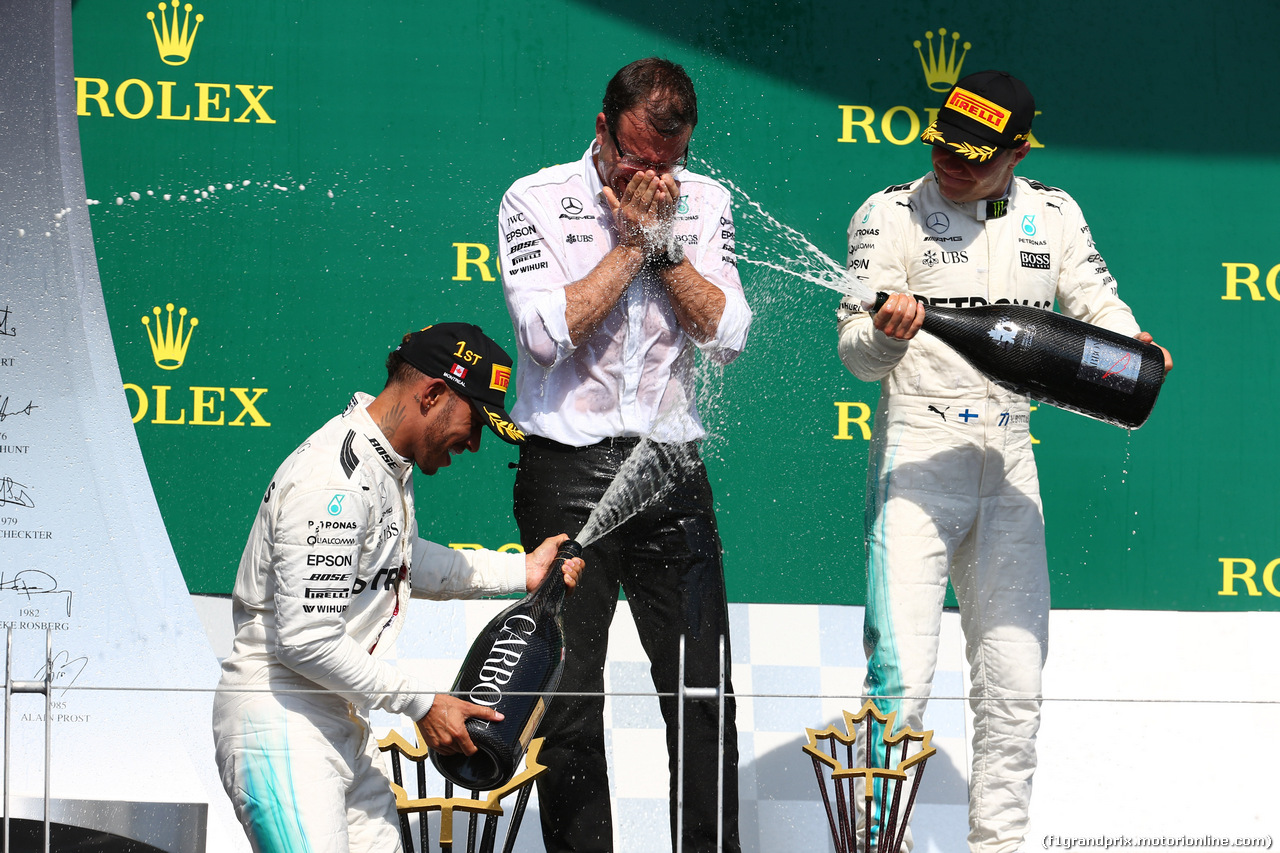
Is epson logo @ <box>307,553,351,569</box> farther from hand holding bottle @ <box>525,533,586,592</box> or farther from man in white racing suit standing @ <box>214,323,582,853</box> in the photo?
hand holding bottle @ <box>525,533,586,592</box>

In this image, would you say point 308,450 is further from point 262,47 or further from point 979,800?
point 262,47

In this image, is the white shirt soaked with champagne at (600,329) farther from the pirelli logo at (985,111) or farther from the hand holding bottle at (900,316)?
the pirelli logo at (985,111)

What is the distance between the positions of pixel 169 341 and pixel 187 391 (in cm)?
13

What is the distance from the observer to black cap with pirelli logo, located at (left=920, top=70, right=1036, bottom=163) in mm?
2537

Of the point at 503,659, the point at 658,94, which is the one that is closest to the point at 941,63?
the point at 658,94

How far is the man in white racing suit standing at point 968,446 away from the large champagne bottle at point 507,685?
29.1 inches

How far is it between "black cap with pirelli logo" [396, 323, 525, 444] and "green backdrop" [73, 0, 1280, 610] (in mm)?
1424

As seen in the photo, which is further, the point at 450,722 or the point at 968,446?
the point at 968,446

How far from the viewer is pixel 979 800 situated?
2.53m

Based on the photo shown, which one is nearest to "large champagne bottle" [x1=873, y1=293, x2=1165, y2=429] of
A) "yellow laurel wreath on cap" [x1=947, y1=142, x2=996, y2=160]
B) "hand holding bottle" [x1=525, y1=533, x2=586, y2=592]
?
"yellow laurel wreath on cap" [x1=947, y1=142, x2=996, y2=160]

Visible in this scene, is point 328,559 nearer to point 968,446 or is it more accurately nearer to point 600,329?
point 600,329

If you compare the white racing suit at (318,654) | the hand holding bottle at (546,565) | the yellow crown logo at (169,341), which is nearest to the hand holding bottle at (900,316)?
the hand holding bottle at (546,565)

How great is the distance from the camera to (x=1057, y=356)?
8.00 ft

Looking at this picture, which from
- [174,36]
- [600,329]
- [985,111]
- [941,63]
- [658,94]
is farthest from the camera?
[941,63]
